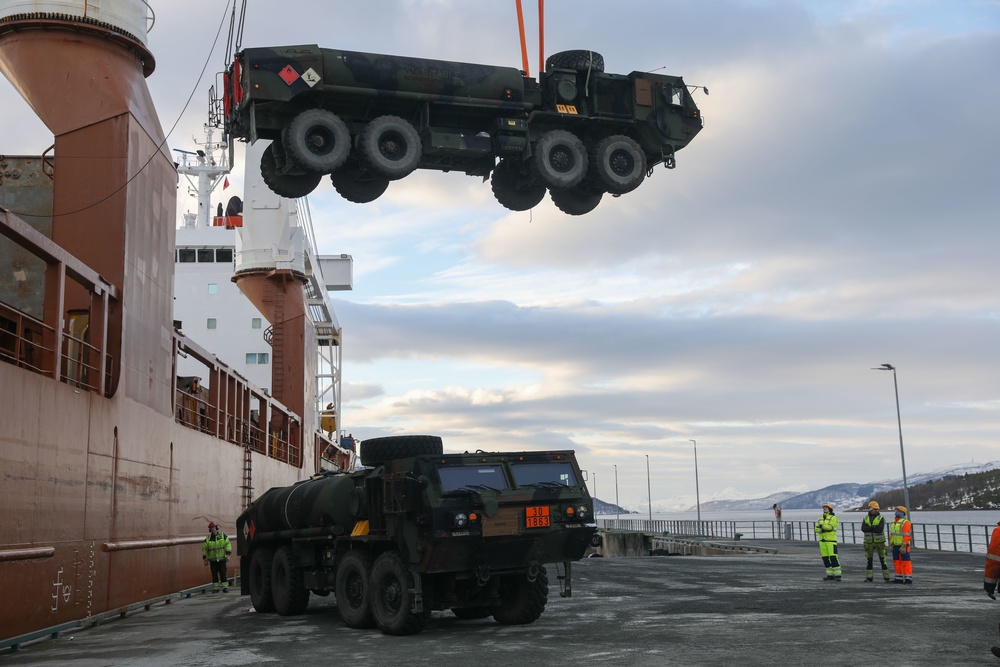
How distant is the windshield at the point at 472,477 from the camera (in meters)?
12.4

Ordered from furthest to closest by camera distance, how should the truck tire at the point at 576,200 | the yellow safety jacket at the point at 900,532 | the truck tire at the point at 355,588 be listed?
the yellow safety jacket at the point at 900,532, the truck tire at the point at 576,200, the truck tire at the point at 355,588

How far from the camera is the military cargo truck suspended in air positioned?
1278 centimetres

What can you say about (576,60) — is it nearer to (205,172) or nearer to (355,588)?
(355,588)

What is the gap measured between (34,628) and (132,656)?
235 cm

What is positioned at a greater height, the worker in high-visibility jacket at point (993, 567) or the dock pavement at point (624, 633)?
the worker in high-visibility jacket at point (993, 567)

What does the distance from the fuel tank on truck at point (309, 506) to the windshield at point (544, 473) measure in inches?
97.9

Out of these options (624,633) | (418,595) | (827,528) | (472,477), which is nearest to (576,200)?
(472,477)

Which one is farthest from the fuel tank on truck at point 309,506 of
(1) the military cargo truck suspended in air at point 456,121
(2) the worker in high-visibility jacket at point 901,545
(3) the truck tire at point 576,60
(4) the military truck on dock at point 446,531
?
(2) the worker in high-visibility jacket at point 901,545

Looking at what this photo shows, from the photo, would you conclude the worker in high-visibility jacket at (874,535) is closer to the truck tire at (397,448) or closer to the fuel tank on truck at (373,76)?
the truck tire at (397,448)

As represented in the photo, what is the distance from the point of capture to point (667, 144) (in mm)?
14758

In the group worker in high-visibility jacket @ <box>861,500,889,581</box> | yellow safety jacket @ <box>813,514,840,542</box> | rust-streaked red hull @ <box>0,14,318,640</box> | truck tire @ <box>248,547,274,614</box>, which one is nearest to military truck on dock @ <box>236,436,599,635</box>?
truck tire @ <box>248,547,274,614</box>

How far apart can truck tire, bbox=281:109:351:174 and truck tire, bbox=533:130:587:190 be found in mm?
2735

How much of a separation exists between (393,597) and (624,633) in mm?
2992

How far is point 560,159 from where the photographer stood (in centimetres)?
1423
